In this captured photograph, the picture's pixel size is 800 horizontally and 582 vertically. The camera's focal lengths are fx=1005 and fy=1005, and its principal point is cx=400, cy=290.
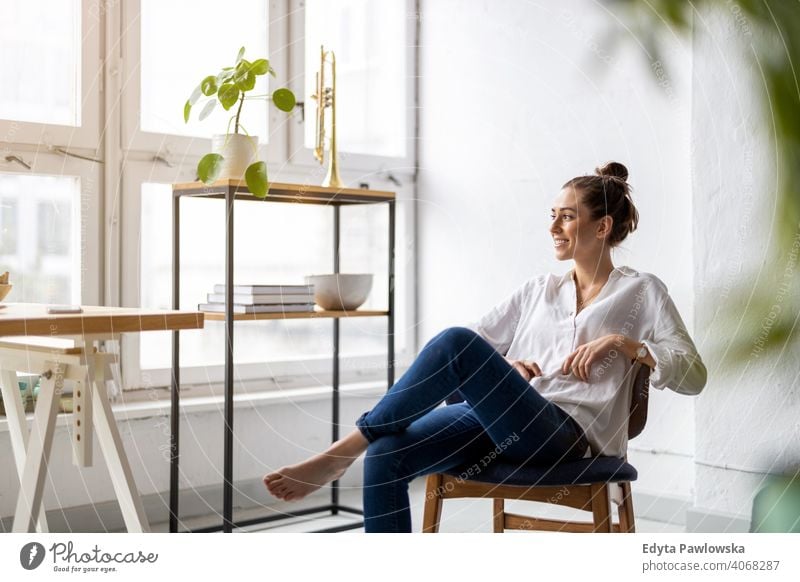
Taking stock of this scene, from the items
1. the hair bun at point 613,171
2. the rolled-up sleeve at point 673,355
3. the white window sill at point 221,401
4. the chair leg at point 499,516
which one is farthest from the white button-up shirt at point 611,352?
the white window sill at point 221,401

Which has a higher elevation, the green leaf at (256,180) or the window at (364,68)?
the window at (364,68)

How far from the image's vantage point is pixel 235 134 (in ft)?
7.02

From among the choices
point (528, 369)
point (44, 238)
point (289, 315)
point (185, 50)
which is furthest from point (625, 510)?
point (185, 50)

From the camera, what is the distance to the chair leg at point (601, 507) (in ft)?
5.24

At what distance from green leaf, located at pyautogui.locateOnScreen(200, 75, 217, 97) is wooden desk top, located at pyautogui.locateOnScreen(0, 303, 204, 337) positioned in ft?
2.09

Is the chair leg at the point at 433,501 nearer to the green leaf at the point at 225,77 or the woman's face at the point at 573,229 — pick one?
the woman's face at the point at 573,229

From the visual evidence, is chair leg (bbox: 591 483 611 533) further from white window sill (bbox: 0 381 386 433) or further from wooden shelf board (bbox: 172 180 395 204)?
white window sill (bbox: 0 381 386 433)

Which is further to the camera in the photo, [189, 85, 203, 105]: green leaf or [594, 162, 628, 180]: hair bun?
[189, 85, 203, 105]: green leaf

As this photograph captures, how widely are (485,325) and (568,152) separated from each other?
85 cm

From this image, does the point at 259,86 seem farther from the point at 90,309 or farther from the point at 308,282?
the point at 90,309

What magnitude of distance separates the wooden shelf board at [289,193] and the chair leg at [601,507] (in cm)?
96

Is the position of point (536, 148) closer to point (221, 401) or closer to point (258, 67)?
point (258, 67)

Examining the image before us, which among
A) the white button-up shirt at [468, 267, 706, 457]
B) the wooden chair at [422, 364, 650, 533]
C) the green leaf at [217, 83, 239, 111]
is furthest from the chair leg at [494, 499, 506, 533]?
the green leaf at [217, 83, 239, 111]

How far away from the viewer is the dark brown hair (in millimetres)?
1730
